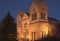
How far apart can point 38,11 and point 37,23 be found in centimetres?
399

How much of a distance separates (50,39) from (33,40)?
954 cm

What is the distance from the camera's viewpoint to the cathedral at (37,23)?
189ft

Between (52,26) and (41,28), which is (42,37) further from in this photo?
(52,26)

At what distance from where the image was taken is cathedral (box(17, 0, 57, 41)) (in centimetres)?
5759

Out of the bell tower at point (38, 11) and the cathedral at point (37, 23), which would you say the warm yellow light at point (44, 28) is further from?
the bell tower at point (38, 11)

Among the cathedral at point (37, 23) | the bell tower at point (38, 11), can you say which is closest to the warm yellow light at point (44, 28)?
the cathedral at point (37, 23)

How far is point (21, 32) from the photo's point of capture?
68250 mm

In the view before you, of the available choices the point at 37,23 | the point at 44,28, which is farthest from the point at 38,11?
the point at 44,28

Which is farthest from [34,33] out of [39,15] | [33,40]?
[39,15]

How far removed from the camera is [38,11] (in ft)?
193

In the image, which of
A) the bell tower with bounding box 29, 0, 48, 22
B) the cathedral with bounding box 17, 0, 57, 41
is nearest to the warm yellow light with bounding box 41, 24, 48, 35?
the cathedral with bounding box 17, 0, 57, 41

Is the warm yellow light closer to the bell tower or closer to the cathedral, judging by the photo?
the cathedral

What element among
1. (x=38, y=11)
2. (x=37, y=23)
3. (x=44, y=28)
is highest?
(x=38, y=11)

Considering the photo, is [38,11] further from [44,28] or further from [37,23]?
[44,28]
